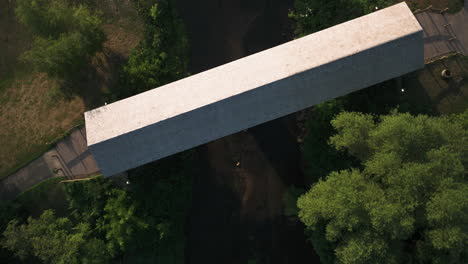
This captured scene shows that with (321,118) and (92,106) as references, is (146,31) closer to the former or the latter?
(92,106)

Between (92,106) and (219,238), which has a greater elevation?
(92,106)

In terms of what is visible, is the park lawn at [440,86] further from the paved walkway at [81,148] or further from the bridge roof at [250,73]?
the bridge roof at [250,73]

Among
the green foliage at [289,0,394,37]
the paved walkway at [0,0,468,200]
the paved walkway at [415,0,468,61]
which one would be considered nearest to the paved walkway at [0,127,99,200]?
the paved walkway at [0,0,468,200]

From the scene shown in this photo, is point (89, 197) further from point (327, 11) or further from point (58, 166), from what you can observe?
point (327, 11)

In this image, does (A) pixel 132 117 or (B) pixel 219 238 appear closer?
(A) pixel 132 117

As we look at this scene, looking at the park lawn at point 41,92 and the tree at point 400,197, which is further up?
the park lawn at point 41,92

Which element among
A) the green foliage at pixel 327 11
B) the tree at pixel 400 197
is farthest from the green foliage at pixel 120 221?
the green foliage at pixel 327 11

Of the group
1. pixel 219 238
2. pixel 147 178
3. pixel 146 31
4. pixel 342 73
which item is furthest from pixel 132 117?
pixel 342 73
